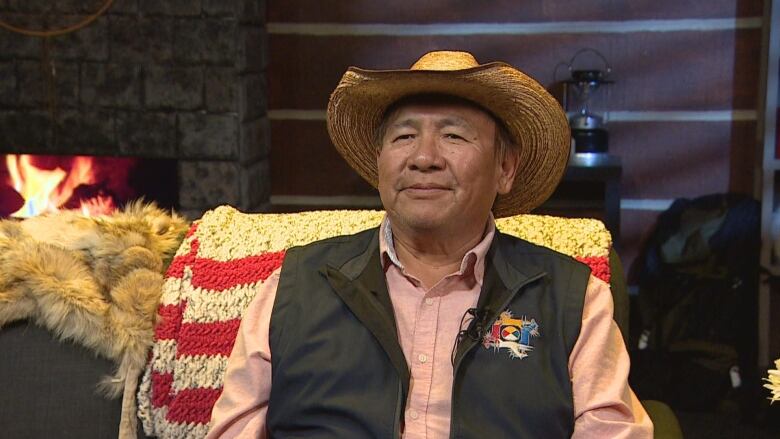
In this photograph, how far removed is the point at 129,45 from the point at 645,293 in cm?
213

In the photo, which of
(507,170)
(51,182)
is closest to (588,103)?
(51,182)

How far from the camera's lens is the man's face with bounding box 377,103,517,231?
1879 millimetres

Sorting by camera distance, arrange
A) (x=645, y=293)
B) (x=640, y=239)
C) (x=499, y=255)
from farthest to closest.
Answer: (x=640, y=239) → (x=645, y=293) → (x=499, y=255)

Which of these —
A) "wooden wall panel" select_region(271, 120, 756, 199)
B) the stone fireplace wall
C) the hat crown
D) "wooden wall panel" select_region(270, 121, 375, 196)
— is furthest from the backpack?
the hat crown

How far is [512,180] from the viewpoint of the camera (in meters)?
2.06

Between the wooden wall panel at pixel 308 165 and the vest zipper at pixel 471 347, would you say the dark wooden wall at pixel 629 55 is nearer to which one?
the wooden wall panel at pixel 308 165

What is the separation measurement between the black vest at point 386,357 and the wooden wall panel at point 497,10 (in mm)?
2579

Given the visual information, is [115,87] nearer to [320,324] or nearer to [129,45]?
[129,45]

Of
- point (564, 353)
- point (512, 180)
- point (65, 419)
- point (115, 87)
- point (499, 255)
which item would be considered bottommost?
point (65, 419)

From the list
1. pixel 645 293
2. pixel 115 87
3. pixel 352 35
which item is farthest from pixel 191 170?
pixel 645 293

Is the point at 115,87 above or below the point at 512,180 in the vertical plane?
above

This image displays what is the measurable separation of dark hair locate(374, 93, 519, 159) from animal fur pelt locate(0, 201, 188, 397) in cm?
50

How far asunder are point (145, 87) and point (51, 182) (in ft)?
1.86

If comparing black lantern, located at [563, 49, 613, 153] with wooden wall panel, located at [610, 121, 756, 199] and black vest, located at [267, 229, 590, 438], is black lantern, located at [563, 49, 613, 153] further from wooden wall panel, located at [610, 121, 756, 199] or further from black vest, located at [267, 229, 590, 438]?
black vest, located at [267, 229, 590, 438]
